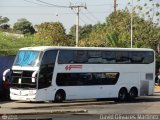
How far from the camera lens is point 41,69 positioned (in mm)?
27734

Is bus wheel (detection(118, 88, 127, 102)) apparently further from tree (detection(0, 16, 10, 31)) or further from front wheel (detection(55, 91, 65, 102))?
tree (detection(0, 16, 10, 31))

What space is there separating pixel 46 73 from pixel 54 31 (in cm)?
4356

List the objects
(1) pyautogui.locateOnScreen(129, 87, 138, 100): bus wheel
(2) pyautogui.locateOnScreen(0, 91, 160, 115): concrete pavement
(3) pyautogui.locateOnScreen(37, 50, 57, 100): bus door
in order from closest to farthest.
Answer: (2) pyautogui.locateOnScreen(0, 91, 160, 115): concrete pavement → (3) pyautogui.locateOnScreen(37, 50, 57, 100): bus door → (1) pyautogui.locateOnScreen(129, 87, 138, 100): bus wheel

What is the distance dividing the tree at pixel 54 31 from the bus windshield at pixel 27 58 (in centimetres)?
3799

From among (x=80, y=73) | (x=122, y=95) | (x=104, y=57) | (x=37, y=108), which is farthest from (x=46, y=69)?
(x=122, y=95)

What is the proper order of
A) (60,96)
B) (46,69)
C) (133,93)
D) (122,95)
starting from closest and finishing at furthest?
(46,69)
(60,96)
(122,95)
(133,93)

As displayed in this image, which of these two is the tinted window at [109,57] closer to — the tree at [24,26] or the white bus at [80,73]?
the white bus at [80,73]

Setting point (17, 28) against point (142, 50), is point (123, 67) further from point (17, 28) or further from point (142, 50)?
point (17, 28)

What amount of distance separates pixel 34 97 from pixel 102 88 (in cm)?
494

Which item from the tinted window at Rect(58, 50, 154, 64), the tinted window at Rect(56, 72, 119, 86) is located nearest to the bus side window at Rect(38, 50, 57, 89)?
the tinted window at Rect(58, 50, 154, 64)

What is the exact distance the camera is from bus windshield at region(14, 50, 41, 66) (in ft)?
91.7

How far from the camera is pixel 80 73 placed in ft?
97.5

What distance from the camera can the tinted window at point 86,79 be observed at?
2905cm

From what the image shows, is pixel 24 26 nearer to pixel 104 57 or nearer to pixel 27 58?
pixel 104 57
